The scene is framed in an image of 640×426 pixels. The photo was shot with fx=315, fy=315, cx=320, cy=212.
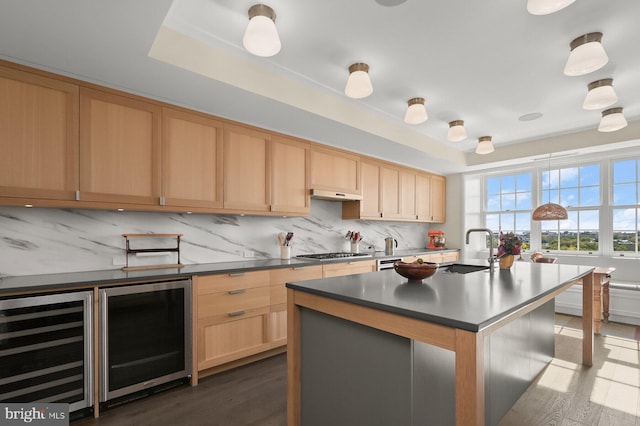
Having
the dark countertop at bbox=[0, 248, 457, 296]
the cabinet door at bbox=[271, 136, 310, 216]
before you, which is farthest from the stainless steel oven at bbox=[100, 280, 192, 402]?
the cabinet door at bbox=[271, 136, 310, 216]

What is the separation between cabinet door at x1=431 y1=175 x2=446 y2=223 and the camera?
19.3 ft

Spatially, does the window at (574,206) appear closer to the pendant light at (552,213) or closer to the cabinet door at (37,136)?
the pendant light at (552,213)

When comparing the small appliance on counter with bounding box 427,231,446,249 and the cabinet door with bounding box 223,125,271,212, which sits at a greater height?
the cabinet door with bounding box 223,125,271,212

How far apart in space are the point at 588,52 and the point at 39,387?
13.1ft

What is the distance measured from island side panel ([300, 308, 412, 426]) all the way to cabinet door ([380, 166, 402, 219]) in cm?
324

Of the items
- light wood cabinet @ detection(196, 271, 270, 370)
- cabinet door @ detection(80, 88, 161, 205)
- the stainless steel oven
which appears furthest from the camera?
light wood cabinet @ detection(196, 271, 270, 370)

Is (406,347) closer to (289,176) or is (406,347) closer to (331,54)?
(331,54)

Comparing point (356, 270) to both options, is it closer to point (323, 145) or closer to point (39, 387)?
point (323, 145)

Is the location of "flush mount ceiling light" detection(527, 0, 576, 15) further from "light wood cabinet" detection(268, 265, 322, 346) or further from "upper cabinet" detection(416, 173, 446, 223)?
"upper cabinet" detection(416, 173, 446, 223)

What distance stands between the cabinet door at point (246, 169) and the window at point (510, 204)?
15.0 ft

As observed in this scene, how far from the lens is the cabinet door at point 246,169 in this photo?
304 centimetres

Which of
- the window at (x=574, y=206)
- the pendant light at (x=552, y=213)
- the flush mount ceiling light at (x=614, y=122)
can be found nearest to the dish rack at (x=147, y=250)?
the flush mount ceiling light at (x=614, y=122)

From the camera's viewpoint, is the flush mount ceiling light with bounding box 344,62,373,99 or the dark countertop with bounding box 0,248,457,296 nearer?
the dark countertop with bounding box 0,248,457,296

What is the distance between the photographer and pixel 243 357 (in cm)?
287
